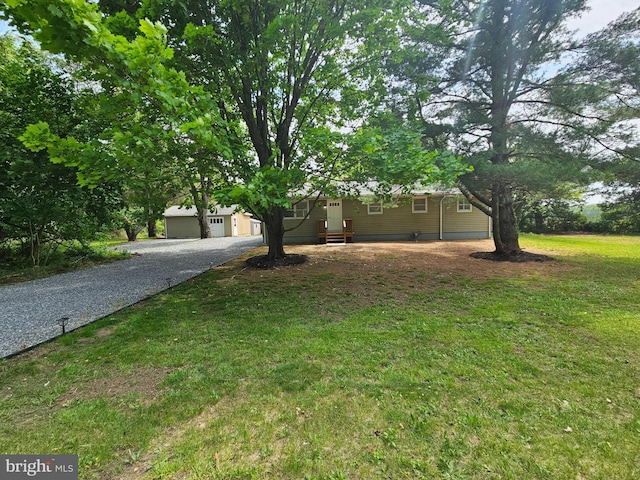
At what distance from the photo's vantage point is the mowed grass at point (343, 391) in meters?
1.81

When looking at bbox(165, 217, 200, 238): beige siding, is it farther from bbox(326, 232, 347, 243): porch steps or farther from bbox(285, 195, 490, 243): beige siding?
bbox(326, 232, 347, 243): porch steps

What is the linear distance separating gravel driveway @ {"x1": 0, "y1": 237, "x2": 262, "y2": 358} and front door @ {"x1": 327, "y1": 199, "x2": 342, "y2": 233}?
7.04 metres

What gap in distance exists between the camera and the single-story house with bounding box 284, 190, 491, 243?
50.1ft

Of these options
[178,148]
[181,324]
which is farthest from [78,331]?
[178,148]

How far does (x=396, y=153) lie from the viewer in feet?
16.2

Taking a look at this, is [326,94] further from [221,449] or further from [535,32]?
[221,449]

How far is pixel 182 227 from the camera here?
2539 centimetres

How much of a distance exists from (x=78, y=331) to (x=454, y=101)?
10174 millimetres

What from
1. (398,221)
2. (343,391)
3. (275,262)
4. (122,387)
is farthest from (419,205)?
(122,387)

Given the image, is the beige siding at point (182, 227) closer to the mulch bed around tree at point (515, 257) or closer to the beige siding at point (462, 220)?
the beige siding at point (462, 220)

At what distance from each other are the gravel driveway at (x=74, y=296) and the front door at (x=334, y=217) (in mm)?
7040

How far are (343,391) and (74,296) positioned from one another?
→ 21.3ft

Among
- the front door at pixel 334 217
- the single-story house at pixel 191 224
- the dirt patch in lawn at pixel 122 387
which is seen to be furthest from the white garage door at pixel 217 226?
the dirt patch in lawn at pixel 122 387

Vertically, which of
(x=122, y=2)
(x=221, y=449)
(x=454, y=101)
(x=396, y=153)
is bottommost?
(x=221, y=449)
